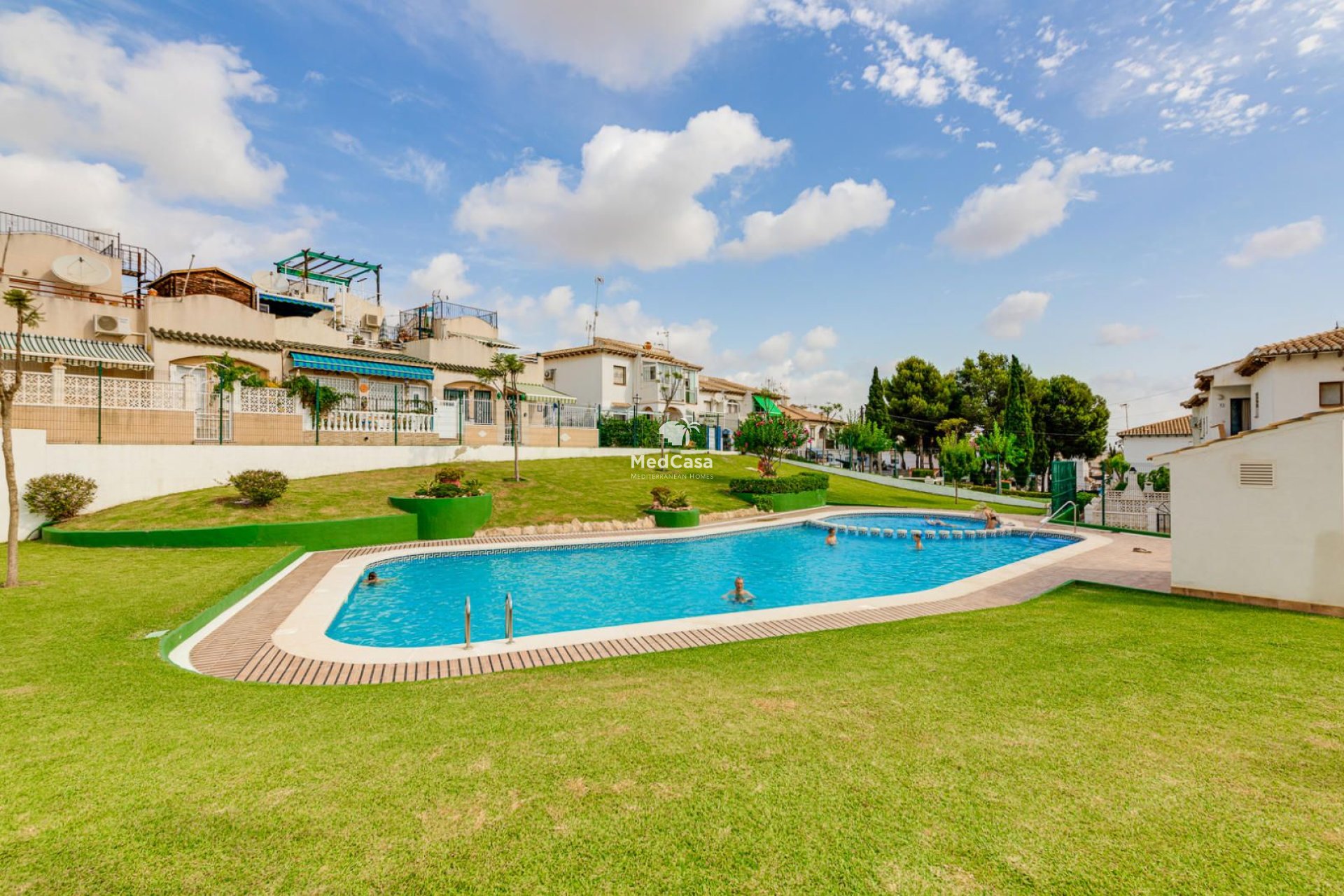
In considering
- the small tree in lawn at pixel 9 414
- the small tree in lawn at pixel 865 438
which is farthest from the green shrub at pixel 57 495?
the small tree in lawn at pixel 865 438

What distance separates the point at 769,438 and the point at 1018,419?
2834 cm

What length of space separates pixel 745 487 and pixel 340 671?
25.9 meters

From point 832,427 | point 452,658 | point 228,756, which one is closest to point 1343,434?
point 452,658

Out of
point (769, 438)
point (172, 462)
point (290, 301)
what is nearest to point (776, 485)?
point (769, 438)

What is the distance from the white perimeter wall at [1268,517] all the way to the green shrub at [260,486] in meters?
25.1

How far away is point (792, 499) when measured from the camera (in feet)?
106

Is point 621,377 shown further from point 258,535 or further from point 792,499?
point 258,535

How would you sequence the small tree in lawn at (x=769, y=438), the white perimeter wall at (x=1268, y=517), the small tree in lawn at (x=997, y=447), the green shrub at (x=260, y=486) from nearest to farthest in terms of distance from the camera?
1. the white perimeter wall at (x=1268, y=517)
2. the green shrub at (x=260, y=486)
3. the small tree in lawn at (x=769, y=438)
4. the small tree in lawn at (x=997, y=447)

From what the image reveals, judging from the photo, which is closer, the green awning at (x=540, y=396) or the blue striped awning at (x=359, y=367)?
the blue striped awning at (x=359, y=367)

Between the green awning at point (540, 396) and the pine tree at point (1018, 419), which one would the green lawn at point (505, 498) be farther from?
the pine tree at point (1018, 419)

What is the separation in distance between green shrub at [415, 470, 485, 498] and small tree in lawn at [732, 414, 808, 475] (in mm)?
16896

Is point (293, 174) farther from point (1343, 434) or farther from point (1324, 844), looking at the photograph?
point (1343, 434)

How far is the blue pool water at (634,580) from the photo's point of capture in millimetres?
12883

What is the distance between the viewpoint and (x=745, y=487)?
32.5 meters
